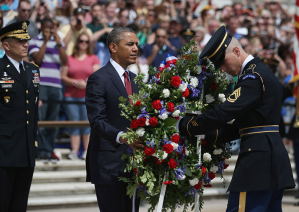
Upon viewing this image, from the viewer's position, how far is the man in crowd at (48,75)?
22.5ft

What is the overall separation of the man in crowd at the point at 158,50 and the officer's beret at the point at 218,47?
165 inches

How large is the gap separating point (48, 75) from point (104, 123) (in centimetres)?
357

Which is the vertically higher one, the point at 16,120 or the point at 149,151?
the point at 16,120

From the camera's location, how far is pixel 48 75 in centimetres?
689

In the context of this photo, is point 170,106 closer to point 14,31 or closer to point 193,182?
point 193,182

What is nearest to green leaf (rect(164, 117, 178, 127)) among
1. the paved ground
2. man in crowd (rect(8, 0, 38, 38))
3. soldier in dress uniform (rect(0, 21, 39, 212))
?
soldier in dress uniform (rect(0, 21, 39, 212))

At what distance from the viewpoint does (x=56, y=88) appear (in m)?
7.01

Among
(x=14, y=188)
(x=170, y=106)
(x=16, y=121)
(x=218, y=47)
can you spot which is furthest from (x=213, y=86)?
(x=14, y=188)

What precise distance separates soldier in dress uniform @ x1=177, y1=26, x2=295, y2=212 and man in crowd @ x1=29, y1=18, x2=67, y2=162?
3.82 m

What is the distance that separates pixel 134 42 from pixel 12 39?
4.17 feet

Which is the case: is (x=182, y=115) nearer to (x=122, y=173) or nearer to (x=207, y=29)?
(x=122, y=173)

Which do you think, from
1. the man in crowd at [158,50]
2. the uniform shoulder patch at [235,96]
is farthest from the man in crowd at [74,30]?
the uniform shoulder patch at [235,96]

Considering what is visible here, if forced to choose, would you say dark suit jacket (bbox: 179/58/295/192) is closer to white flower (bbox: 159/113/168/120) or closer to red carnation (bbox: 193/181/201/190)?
white flower (bbox: 159/113/168/120)

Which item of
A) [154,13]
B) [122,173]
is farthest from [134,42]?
[154,13]
